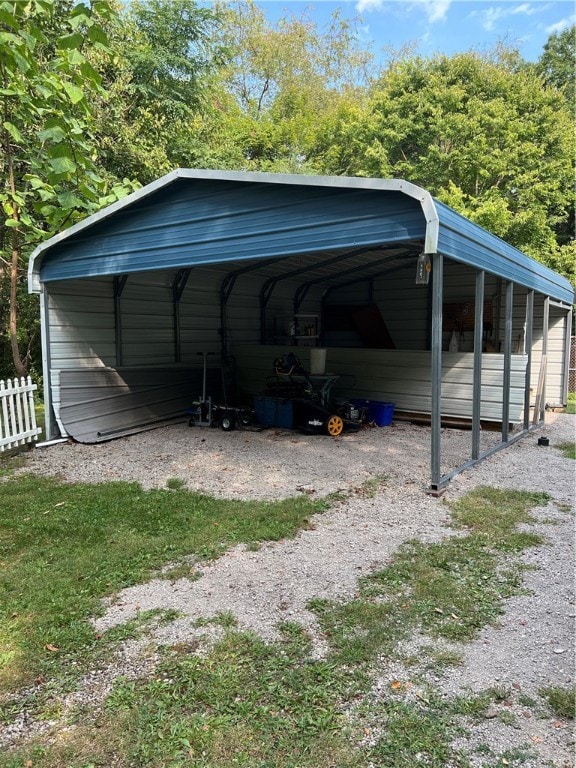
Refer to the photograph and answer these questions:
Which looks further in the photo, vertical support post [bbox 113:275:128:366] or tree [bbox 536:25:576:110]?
tree [bbox 536:25:576:110]

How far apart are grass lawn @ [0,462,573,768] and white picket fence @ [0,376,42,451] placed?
2.76 meters

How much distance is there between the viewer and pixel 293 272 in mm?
10094

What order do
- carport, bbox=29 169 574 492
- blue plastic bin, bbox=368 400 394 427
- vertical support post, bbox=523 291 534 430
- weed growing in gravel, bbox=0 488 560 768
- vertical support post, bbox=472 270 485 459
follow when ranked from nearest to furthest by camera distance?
weed growing in gravel, bbox=0 488 560 768
carport, bbox=29 169 574 492
vertical support post, bbox=472 270 485 459
vertical support post, bbox=523 291 534 430
blue plastic bin, bbox=368 400 394 427

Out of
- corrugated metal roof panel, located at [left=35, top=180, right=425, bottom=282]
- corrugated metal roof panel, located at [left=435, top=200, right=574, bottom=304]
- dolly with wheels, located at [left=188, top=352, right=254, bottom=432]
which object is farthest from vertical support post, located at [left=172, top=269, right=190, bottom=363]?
corrugated metal roof panel, located at [left=435, top=200, right=574, bottom=304]

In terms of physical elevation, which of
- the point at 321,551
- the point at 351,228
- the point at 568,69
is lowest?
the point at 321,551

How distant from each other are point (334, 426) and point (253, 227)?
3372 millimetres

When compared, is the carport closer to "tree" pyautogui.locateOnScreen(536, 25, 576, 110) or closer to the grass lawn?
the grass lawn

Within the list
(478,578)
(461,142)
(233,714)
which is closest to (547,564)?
(478,578)

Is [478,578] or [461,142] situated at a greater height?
[461,142]

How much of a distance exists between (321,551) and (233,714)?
5.36 feet

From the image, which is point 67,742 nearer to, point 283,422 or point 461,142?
point 283,422

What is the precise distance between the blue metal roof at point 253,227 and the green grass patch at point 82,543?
2.58 meters

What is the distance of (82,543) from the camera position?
3.71m

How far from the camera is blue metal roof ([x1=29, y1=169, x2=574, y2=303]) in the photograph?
14.9 feet
